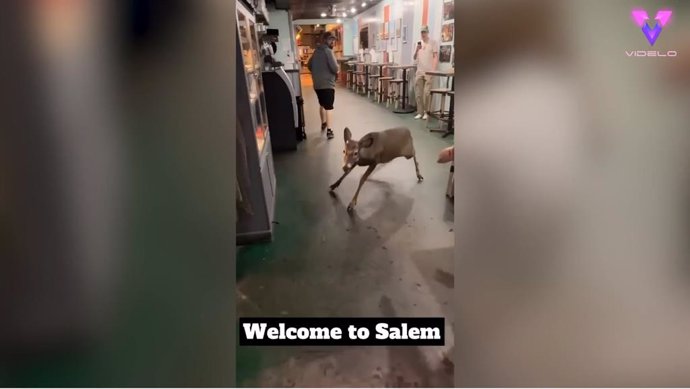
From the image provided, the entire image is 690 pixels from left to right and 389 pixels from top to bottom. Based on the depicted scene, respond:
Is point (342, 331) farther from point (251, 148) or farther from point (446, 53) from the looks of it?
point (446, 53)

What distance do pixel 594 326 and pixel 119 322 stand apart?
134 centimetres

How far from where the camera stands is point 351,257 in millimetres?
1230

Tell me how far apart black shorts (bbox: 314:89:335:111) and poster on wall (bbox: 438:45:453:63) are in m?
0.37

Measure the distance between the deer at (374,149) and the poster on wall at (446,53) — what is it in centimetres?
25

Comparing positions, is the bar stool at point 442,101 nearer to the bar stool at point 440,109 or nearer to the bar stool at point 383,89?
the bar stool at point 440,109

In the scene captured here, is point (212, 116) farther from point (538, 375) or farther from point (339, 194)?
point (538, 375)

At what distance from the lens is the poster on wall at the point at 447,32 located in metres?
1.02

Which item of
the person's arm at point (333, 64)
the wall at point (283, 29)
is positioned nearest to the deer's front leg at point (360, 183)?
the person's arm at point (333, 64)

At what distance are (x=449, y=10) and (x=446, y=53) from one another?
11cm

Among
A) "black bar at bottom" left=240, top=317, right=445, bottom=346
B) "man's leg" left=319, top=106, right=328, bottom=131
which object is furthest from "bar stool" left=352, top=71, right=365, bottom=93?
"black bar at bottom" left=240, top=317, right=445, bottom=346

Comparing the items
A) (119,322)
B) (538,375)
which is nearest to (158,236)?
(119,322)

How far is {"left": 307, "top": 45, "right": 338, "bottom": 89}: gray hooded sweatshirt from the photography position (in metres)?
1.29

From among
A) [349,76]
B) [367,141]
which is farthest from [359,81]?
[367,141]

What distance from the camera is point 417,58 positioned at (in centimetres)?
127
